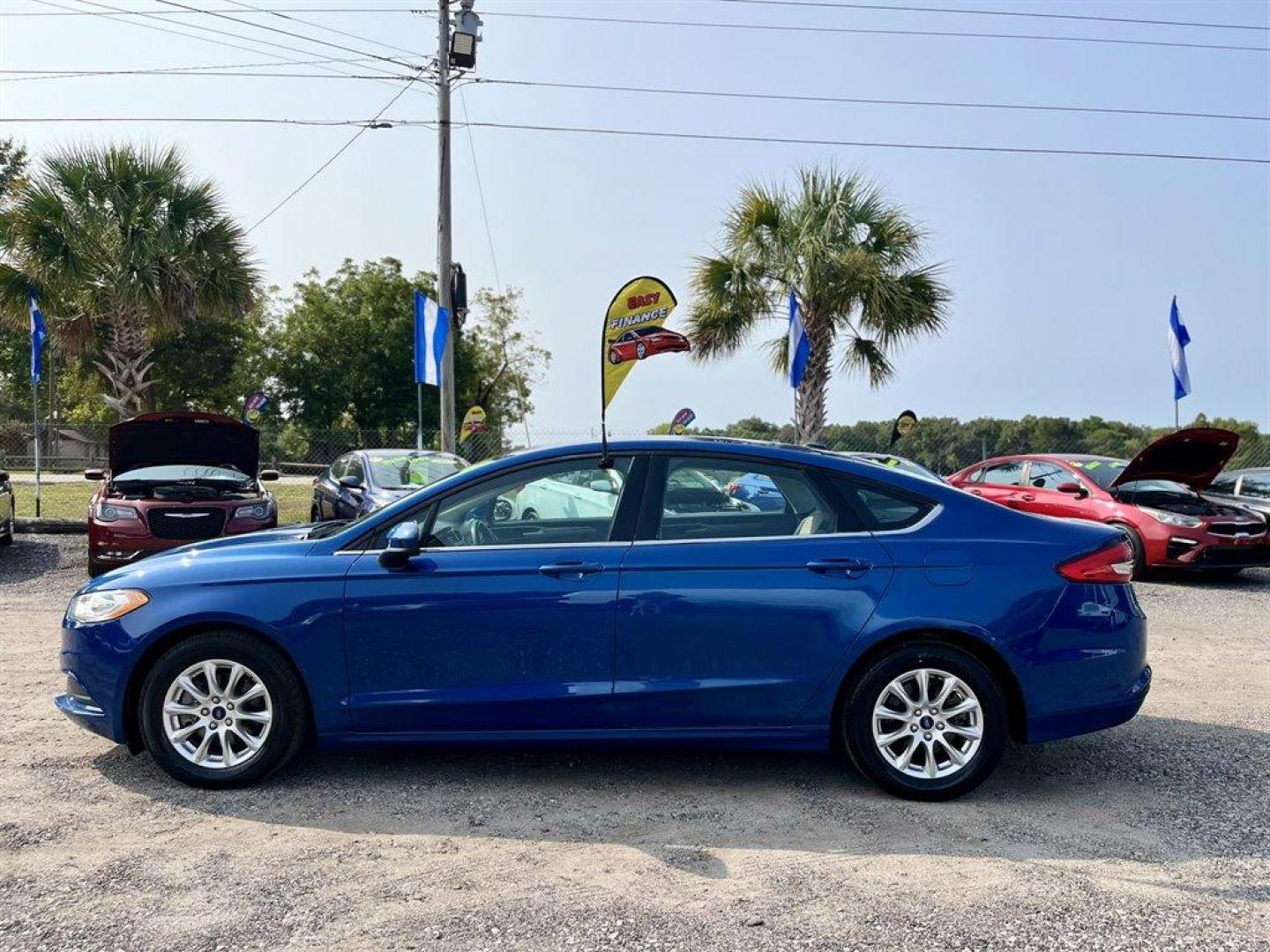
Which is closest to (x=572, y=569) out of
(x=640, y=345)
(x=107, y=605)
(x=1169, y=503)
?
(x=107, y=605)

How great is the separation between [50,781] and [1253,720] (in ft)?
19.9

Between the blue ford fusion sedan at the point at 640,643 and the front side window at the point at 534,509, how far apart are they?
0.02 metres

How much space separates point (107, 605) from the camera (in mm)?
4480

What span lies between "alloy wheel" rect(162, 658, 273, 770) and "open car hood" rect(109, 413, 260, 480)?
24.6 ft

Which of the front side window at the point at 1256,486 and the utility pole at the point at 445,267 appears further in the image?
the utility pole at the point at 445,267

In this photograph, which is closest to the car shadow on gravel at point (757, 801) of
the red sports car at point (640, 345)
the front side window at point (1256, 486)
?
the red sports car at point (640, 345)

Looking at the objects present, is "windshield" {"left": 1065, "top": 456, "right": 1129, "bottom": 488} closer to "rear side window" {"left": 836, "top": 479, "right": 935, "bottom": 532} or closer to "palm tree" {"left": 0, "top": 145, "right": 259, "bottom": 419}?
"rear side window" {"left": 836, "top": 479, "right": 935, "bottom": 532}

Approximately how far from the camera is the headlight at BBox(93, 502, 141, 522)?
10.5 meters

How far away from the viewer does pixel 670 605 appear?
4.32 meters

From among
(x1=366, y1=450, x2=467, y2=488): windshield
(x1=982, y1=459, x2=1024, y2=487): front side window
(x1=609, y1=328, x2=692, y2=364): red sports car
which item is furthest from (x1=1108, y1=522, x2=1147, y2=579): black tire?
(x1=366, y1=450, x2=467, y2=488): windshield

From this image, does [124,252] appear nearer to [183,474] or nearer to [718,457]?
[183,474]

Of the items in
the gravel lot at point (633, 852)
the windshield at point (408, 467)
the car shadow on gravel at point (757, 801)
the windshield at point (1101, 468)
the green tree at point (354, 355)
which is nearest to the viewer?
the gravel lot at point (633, 852)

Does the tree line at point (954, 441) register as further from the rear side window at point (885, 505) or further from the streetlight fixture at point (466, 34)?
the rear side window at point (885, 505)

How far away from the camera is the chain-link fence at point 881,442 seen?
899 inches
